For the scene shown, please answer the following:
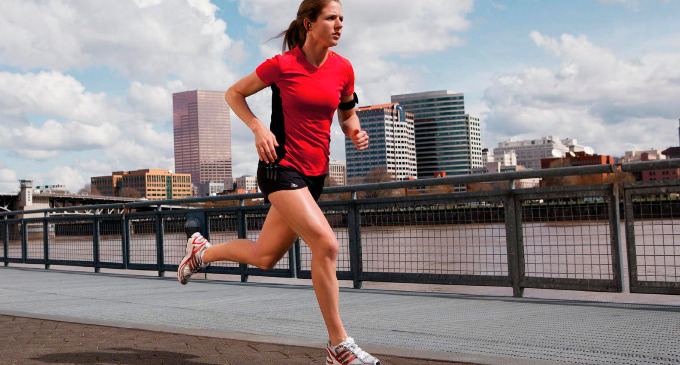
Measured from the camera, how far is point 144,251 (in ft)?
37.2

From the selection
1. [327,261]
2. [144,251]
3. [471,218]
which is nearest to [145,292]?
[144,251]

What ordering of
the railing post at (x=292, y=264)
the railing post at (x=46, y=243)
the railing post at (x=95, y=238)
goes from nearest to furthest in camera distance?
1. the railing post at (x=292, y=264)
2. the railing post at (x=95, y=238)
3. the railing post at (x=46, y=243)

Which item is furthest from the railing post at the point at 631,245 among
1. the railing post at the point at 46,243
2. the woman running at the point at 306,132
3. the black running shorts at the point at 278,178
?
the railing post at the point at 46,243

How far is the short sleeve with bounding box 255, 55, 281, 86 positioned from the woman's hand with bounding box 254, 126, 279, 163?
288 mm

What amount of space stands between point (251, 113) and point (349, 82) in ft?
1.89

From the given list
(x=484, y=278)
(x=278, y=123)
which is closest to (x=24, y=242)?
(x=484, y=278)

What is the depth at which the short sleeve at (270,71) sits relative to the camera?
382cm

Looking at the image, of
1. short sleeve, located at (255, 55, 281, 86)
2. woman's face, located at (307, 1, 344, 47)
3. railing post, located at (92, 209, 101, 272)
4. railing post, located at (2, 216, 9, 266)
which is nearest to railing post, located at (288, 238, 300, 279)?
railing post, located at (92, 209, 101, 272)

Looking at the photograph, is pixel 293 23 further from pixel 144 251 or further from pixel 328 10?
pixel 144 251

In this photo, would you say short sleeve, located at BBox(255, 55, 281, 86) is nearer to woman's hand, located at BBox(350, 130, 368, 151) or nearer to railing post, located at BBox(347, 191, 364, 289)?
woman's hand, located at BBox(350, 130, 368, 151)

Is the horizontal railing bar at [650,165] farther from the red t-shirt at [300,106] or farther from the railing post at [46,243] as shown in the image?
the railing post at [46,243]

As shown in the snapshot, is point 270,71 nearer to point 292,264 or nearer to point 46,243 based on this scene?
point 292,264

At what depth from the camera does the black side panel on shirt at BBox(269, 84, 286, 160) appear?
3.80 meters

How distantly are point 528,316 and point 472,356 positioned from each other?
1.70 metres
